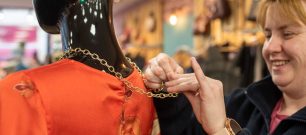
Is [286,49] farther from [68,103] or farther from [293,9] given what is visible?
[68,103]

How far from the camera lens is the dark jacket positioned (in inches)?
42.4

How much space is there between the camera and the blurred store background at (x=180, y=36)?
324 centimetres

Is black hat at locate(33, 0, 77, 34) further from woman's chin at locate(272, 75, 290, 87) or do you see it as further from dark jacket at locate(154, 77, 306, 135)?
woman's chin at locate(272, 75, 290, 87)

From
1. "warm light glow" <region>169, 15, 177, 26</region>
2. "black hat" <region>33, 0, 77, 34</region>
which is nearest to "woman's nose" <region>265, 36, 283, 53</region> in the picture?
"black hat" <region>33, 0, 77, 34</region>

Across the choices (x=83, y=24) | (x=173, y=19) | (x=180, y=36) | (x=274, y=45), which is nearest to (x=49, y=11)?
(x=83, y=24)

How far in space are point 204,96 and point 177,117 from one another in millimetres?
126

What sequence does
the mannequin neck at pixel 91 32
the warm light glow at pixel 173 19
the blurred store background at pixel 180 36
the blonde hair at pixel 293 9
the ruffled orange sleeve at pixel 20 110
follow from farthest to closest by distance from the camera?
the warm light glow at pixel 173 19
the blurred store background at pixel 180 36
the blonde hair at pixel 293 9
the mannequin neck at pixel 91 32
the ruffled orange sleeve at pixel 20 110

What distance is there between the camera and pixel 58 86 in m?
0.84

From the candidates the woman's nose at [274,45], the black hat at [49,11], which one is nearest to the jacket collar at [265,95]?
the woman's nose at [274,45]

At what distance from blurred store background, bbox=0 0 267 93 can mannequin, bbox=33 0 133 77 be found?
1.31 ft

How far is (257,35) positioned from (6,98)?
9.71 feet

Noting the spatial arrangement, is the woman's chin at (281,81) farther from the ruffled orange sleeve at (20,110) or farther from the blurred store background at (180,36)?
the ruffled orange sleeve at (20,110)

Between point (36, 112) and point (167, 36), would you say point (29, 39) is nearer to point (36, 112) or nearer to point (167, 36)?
point (167, 36)

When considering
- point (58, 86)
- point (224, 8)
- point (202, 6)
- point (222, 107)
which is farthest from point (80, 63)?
point (202, 6)
